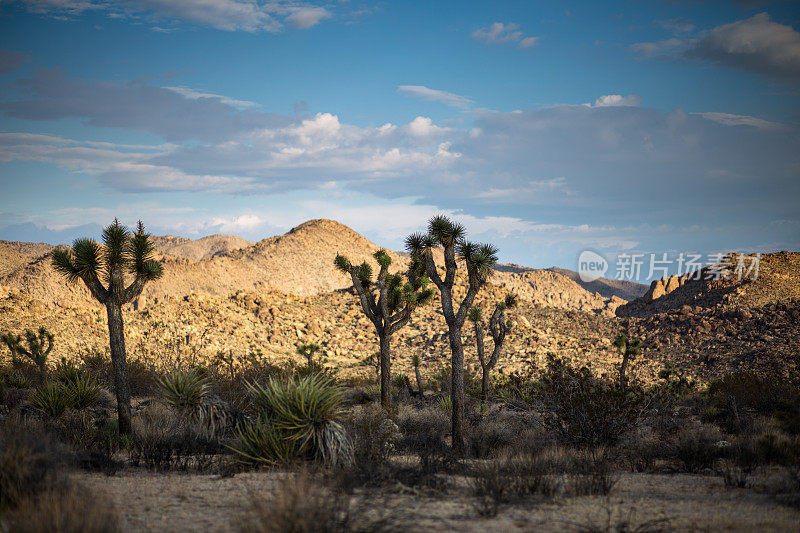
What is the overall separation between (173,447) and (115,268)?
544 cm

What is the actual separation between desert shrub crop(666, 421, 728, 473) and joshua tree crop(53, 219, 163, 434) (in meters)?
13.2

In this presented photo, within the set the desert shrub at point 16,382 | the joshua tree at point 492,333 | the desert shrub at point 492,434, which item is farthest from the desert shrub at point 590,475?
the desert shrub at point 16,382

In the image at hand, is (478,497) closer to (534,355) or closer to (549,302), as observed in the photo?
(534,355)

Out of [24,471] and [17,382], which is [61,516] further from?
[17,382]

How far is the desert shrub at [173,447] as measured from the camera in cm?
906

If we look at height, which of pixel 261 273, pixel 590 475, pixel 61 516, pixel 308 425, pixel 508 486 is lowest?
pixel 590 475

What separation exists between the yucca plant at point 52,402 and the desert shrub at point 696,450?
15.8 metres

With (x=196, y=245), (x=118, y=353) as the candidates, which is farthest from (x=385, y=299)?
(x=196, y=245)

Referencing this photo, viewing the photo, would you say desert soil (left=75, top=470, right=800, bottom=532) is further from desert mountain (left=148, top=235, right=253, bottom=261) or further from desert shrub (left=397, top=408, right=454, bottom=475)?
desert mountain (left=148, top=235, right=253, bottom=261)

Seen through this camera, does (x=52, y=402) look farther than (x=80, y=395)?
No

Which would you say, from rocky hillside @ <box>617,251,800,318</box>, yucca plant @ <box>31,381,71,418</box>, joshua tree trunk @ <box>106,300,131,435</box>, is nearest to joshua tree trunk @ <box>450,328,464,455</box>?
joshua tree trunk @ <box>106,300,131,435</box>

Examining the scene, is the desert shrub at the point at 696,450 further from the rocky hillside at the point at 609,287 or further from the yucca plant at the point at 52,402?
the rocky hillside at the point at 609,287

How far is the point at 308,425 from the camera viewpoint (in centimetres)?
880

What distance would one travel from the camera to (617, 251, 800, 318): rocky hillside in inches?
1532
